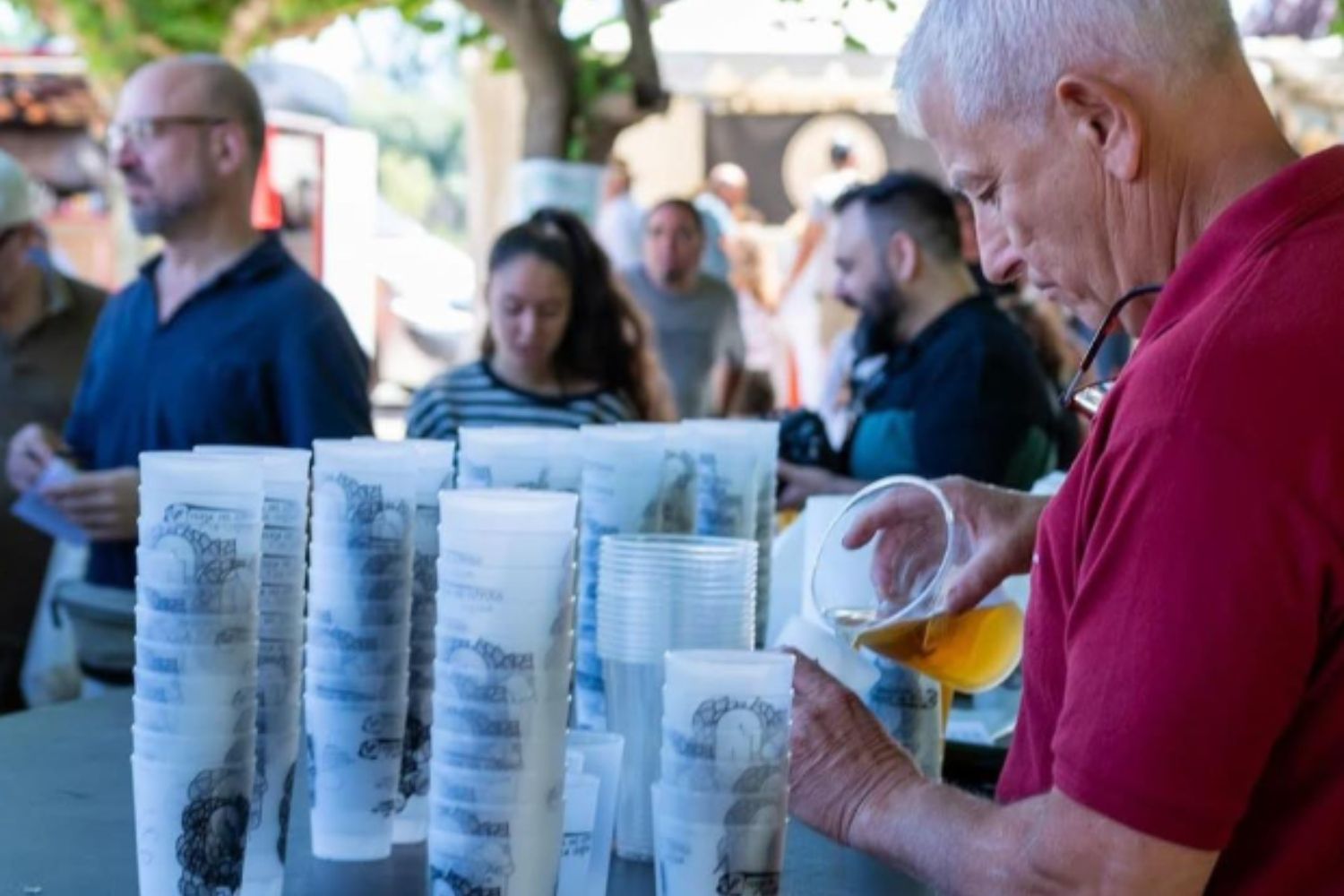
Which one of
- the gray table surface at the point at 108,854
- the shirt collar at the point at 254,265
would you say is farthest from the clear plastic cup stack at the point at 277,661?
the shirt collar at the point at 254,265

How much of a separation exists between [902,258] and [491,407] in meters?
1.07

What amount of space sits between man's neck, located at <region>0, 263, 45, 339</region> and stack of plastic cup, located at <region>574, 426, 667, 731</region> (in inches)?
145

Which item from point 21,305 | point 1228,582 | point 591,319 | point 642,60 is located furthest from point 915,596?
point 642,60

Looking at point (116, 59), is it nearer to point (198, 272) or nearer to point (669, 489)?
point (198, 272)

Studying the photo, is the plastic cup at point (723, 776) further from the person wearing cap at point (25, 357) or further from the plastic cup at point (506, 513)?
the person wearing cap at point (25, 357)

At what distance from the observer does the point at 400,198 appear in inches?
1694

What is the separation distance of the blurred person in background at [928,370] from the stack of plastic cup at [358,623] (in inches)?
104

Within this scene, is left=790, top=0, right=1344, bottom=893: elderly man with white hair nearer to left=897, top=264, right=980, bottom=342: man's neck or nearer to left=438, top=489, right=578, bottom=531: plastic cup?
left=438, top=489, right=578, bottom=531: plastic cup

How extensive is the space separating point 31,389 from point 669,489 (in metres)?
3.56

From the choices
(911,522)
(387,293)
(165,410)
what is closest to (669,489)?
(911,522)

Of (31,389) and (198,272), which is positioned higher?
(198,272)

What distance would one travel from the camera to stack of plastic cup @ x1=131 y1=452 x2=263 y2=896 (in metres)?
1.68

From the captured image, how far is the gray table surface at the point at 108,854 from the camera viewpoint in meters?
1.95

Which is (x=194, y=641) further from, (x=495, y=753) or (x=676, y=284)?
(x=676, y=284)
